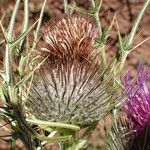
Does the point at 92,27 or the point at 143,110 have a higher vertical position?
the point at 92,27

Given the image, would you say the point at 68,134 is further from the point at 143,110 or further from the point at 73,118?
the point at 143,110

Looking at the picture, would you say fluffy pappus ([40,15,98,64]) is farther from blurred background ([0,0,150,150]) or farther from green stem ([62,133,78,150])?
blurred background ([0,0,150,150])

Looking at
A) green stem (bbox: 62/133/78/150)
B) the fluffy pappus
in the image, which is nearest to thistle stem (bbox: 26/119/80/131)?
green stem (bbox: 62/133/78/150)

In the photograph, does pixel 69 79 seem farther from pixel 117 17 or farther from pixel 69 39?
pixel 117 17

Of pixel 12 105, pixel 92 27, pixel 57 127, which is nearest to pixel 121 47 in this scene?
pixel 92 27

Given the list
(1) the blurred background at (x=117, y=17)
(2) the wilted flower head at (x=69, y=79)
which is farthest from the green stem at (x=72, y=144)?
(1) the blurred background at (x=117, y=17)

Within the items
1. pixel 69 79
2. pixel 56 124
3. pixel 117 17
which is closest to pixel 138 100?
pixel 69 79

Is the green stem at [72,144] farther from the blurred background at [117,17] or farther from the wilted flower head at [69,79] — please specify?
the blurred background at [117,17]
